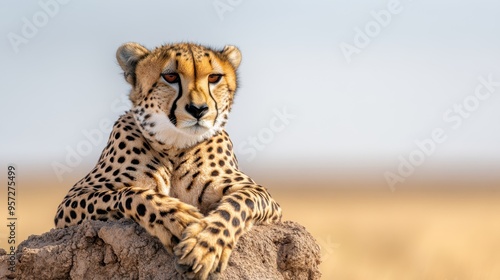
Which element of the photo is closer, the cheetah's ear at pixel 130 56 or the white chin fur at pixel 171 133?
the white chin fur at pixel 171 133

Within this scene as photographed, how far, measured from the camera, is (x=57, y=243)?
5.26 m

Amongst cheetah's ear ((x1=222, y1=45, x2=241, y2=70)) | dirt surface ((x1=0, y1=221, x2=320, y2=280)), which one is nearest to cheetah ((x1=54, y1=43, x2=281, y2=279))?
cheetah's ear ((x1=222, y1=45, x2=241, y2=70))

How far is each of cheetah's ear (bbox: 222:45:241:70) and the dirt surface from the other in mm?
1178

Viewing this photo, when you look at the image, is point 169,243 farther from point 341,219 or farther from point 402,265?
point 341,219

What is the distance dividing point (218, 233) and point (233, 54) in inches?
61.8

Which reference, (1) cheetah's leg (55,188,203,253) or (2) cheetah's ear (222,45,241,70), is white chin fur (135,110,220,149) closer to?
(1) cheetah's leg (55,188,203,253)

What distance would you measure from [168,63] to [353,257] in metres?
9.53

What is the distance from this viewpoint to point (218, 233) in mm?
4906

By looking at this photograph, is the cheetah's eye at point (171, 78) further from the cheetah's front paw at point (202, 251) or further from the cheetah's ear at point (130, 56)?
the cheetah's front paw at point (202, 251)

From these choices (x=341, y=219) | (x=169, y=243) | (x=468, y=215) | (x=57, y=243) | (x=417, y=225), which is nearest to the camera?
(x=169, y=243)

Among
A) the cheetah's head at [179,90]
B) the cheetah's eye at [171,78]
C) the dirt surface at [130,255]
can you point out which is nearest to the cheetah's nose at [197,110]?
the cheetah's head at [179,90]

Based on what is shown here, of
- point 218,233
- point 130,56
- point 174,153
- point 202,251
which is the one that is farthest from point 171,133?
point 202,251

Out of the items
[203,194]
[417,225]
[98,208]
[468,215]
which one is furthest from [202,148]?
[468,215]

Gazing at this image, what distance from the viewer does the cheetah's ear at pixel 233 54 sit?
6.11 m
